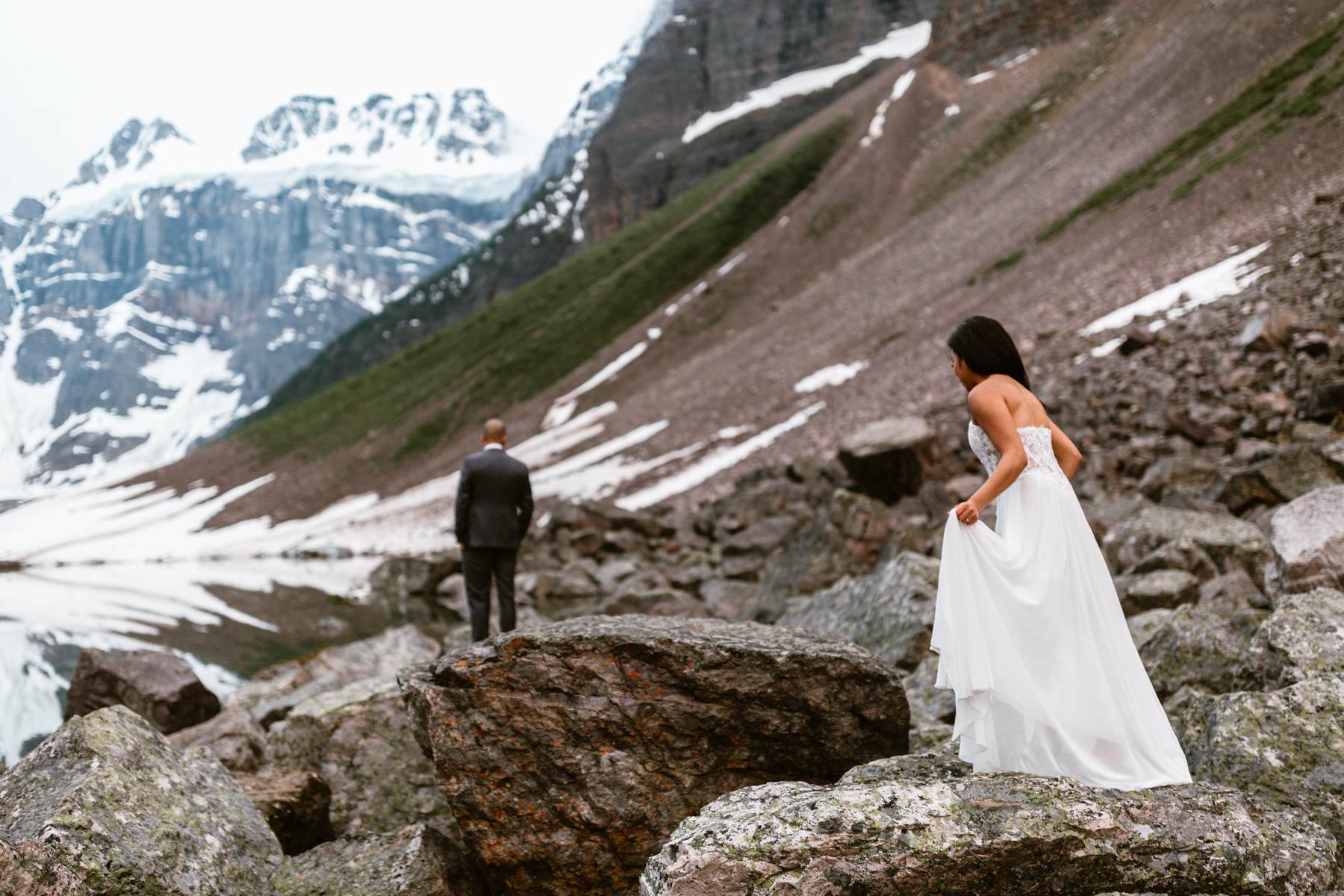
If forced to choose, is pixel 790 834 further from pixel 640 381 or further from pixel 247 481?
pixel 247 481

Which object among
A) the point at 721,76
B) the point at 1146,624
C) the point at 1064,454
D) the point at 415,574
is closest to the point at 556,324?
the point at 415,574

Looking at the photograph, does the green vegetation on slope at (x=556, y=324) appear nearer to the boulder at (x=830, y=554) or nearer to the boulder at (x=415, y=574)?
the boulder at (x=415, y=574)

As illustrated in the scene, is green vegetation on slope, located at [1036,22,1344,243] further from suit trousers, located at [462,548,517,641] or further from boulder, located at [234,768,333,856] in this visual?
boulder, located at [234,768,333,856]

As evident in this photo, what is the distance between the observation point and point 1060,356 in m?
27.6

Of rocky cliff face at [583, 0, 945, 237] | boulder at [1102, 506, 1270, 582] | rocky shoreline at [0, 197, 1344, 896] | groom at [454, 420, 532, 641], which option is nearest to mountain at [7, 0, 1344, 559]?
boulder at [1102, 506, 1270, 582]

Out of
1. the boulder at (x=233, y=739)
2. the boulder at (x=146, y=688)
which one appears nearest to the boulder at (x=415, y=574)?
the boulder at (x=146, y=688)

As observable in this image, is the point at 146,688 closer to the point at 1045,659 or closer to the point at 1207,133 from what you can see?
the point at 1045,659

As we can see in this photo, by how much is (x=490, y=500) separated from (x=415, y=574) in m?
20.9

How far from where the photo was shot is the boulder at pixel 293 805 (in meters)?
6.93

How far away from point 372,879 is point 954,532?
14.3 ft

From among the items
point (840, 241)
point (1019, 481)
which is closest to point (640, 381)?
point (840, 241)

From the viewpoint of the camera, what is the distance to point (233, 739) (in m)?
9.65

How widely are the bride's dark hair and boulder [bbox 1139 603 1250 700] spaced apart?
3001mm

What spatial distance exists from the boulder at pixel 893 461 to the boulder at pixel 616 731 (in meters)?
15.7
